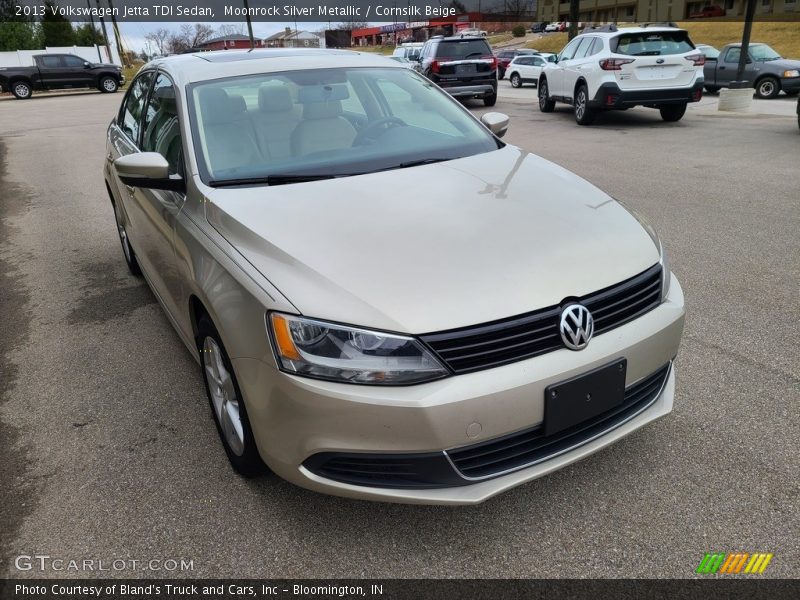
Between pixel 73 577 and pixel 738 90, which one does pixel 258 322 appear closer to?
pixel 73 577

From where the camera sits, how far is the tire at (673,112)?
491 inches

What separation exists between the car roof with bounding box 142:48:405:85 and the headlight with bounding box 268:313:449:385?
202 centimetres

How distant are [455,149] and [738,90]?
42.8ft

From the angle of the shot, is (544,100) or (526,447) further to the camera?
(544,100)

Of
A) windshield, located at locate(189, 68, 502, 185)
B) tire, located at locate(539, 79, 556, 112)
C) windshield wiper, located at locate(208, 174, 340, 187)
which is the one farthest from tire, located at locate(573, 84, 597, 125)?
windshield wiper, located at locate(208, 174, 340, 187)

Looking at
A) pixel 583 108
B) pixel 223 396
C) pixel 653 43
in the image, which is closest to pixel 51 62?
pixel 583 108

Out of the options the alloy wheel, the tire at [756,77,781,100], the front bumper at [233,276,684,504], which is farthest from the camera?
the tire at [756,77,781,100]

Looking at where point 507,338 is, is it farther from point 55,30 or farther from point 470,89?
point 55,30

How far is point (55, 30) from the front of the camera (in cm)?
6112

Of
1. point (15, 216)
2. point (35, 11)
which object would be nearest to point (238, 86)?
point (15, 216)

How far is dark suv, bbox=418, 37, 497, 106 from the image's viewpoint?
54.3 ft

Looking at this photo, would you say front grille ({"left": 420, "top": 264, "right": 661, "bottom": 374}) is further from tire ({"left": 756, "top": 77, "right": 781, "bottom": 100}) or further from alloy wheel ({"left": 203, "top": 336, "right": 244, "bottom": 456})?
tire ({"left": 756, "top": 77, "right": 781, "bottom": 100})

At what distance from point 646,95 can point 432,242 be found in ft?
36.2

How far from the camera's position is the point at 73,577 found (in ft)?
7.43
